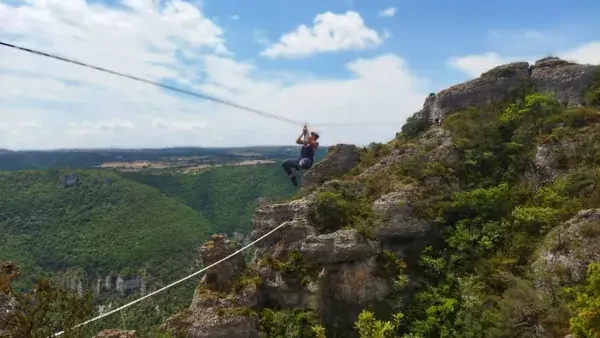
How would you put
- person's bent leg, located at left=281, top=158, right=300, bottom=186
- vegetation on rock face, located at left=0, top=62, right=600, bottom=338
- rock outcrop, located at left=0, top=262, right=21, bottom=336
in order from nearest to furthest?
rock outcrop, located at left=0, top=262, right=21, bottom=336, vegetation on rock face, located at left=0, top=62, right=600, bottom=338, person's bent leg, located at left=281, top=158, right=300, bottom=186

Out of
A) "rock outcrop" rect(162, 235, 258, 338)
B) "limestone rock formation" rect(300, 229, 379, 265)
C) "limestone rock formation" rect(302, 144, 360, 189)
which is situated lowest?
"rock outcrop" rect(162, 235, 258, 338)

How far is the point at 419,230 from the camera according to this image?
26500 millimetres

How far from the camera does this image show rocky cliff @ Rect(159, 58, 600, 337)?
2284 centimetres

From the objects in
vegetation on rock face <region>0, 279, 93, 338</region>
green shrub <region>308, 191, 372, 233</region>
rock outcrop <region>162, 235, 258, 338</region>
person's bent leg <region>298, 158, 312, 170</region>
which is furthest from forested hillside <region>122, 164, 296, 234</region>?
vegetation on rock face <region>0, 279, 93, 338</region>

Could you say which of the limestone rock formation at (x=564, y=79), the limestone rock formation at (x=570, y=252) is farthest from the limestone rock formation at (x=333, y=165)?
the limestone rock formation at (x=564, y=79)

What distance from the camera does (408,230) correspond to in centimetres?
2633

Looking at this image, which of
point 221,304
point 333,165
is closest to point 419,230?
point 333,165

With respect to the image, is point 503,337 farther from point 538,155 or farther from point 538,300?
point 538,155

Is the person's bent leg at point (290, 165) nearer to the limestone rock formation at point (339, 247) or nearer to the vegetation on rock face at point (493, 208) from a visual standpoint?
the vegetation on rock face at point (493, 208)

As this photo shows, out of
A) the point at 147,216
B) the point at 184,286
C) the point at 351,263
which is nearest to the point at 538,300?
the point at 351,263

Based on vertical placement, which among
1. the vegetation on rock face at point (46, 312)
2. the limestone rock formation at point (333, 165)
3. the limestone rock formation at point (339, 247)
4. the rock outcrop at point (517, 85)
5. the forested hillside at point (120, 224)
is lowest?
the forested hillside at point (120, 224)

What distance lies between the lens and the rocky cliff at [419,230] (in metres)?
22.8

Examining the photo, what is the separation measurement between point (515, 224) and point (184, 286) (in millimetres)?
78352

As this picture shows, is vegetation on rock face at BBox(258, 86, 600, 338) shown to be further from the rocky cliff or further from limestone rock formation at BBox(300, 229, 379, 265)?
limestone rock formation at BBox(300, 229, 379, 265)
